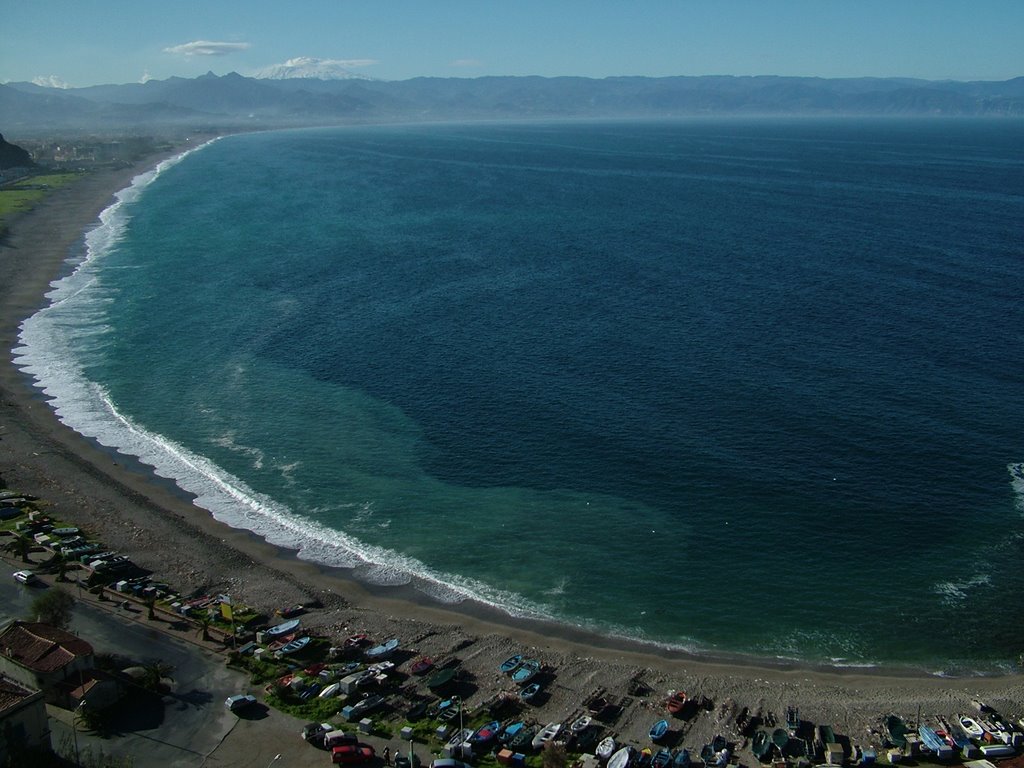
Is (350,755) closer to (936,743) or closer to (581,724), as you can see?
(581,724)

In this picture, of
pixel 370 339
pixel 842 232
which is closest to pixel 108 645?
pixel 370 339

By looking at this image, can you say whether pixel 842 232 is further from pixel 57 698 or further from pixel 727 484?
pixel 57 698

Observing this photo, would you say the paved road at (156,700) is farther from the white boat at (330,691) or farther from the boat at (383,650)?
the boat at (383,650)

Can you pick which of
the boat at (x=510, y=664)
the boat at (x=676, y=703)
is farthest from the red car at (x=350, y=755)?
the boat at (x=676, y=703)

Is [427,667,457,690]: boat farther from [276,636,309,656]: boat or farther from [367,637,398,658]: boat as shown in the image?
[276,636,309,656]: boat

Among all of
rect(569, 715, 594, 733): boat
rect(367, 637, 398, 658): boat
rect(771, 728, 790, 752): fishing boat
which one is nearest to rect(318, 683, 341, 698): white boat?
rect(367, 637, 398, 658): boat

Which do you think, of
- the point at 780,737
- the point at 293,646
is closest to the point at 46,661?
the point at 293,646
